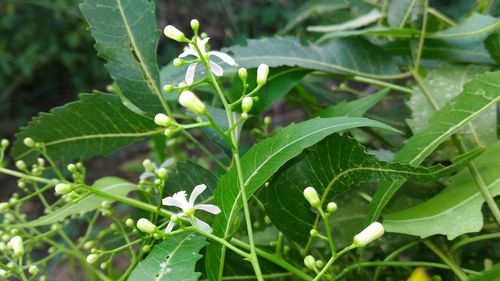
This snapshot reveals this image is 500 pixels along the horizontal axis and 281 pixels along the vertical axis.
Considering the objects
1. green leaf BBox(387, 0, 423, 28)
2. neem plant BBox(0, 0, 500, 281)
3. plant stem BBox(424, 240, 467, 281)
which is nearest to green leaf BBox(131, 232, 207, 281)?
neem plant BBox(0, 0, 500, 281)

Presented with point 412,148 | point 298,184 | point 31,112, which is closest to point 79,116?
point 298,184

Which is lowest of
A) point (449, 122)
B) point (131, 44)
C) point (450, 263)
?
point (450, 263)

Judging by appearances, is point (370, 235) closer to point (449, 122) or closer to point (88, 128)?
point (449, 122)

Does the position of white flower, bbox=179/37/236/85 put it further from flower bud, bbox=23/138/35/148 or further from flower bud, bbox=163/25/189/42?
flower bud, bbox=23/138/35/148

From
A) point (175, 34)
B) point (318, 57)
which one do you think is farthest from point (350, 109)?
point (175, 34)

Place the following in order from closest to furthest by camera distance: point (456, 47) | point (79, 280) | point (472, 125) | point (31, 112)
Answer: point (472, 125), point (456, 47), point (79, 280), point (31, 112)

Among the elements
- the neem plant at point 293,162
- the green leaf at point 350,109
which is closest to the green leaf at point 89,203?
the neem plant at point 293,162

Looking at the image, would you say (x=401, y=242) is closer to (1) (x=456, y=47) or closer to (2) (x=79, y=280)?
(1) (x=456, y=47)

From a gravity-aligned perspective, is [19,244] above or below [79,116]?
below
